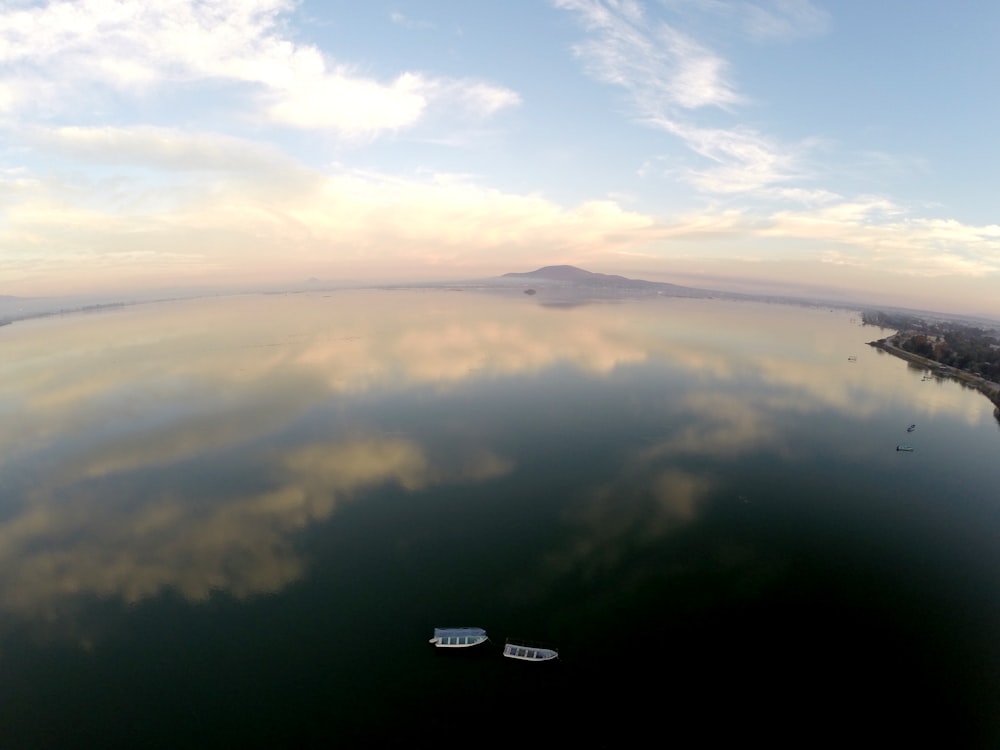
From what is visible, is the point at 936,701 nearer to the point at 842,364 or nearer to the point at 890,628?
the point at 890,628

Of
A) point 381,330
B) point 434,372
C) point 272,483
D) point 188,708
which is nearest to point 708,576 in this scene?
point 188,708

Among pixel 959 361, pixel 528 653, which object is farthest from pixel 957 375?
pixel 528 653

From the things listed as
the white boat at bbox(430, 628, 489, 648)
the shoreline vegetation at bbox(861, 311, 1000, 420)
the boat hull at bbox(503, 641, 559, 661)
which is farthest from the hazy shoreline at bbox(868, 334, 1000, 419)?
the white boat at bbox(430, 628, 489, 648)

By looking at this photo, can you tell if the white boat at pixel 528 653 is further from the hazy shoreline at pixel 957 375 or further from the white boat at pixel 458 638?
the hazy shoreline at pixel 957 375

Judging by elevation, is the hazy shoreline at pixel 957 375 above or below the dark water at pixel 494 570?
above

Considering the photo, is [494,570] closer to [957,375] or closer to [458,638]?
[458,638]

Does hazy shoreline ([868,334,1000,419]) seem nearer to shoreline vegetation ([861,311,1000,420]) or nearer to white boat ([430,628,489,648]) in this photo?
shoreline vegetation ([861,311,1000,420])

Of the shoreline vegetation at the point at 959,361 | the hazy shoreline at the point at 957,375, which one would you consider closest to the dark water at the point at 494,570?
the hazy shoreline at the point at 957,375
